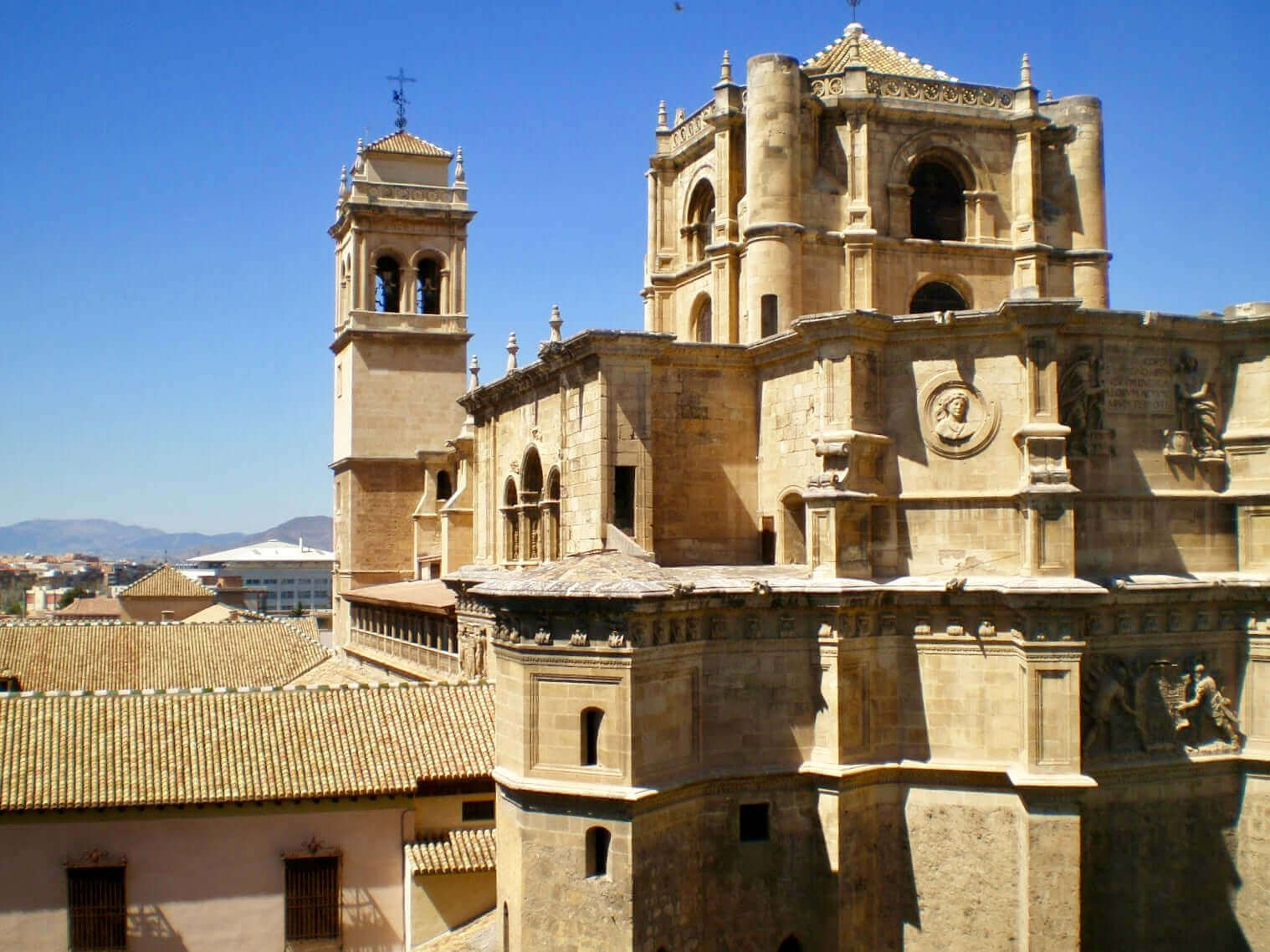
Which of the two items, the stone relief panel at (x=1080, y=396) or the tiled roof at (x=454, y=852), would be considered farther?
the tiled roof at (x=454, y=852)

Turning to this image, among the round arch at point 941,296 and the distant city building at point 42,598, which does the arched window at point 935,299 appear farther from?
the distant city building at point 42,598

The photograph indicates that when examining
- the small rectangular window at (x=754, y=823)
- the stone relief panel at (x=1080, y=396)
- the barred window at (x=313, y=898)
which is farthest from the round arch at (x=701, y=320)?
the barred window at (x=313, y=898)

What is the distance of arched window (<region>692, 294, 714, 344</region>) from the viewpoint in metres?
26.0

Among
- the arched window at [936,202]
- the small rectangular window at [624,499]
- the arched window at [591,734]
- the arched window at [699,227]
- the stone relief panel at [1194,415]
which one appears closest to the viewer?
the arched window at [591,734]

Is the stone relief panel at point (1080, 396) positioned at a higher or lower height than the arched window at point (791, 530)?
higher

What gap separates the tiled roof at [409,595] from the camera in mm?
32125

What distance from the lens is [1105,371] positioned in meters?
19.9

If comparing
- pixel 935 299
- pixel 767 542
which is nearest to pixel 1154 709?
pixel 767 542

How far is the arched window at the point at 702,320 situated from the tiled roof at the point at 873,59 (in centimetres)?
504

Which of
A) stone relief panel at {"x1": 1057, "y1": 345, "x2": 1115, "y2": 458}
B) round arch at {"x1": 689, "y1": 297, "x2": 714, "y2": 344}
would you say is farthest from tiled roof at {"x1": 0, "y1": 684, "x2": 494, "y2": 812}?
stone relief panel at {"x1": 1057, "y1": 345, "x2": 1115, "y2": 458}

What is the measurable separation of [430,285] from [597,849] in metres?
30.2

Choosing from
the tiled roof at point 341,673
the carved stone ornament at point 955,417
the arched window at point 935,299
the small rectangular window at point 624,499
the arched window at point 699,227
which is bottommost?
the tiled roof at point 341,673

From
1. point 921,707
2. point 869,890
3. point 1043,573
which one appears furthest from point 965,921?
point 1043,573

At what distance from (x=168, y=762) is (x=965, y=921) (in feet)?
44.0
